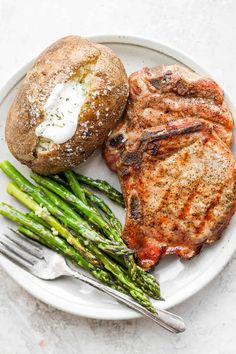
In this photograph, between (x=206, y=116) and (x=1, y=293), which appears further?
(x=1, y=293)

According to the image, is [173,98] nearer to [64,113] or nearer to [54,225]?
[64,113]

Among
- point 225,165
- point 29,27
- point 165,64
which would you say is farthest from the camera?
point 29,27

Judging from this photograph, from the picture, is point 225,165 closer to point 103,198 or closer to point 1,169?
point 103,198

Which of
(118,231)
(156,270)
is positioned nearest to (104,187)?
(118,231)

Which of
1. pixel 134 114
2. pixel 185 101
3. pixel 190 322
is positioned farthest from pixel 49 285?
pixel 185 101

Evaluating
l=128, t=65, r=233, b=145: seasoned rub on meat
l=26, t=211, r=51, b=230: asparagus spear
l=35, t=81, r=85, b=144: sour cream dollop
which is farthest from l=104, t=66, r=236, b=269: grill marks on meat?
l=26, t=211, r=51, b=230: asparagus spear

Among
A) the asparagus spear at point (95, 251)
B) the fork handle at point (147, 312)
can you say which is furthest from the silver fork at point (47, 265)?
the asparagus spear at point (95, 251)

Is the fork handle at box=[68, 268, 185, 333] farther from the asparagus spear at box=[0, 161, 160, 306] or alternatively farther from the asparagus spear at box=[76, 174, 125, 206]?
the asparagus spear at box=[76, 174, 125, 206]
